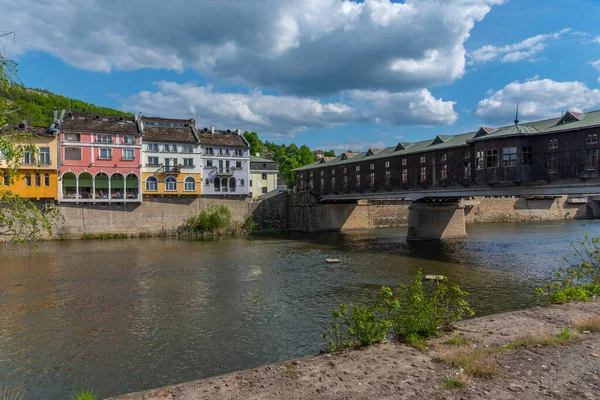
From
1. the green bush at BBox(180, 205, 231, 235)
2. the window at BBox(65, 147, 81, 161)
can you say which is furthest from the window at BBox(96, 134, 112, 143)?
the green bush at BBox(180, 205, 231, 235)

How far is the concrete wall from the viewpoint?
4362 cm

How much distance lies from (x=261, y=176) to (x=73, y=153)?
102 ft

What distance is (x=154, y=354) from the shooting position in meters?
11.5

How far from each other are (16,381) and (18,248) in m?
31.5

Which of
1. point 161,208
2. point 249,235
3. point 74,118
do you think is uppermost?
point 74,118

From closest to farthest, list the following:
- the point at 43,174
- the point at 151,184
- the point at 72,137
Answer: the point at 43,174 < the point at 72,137 < the point at 151,184

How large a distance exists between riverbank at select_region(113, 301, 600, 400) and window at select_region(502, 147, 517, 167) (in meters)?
22.1

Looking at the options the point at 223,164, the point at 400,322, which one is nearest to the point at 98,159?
the point at 223,164

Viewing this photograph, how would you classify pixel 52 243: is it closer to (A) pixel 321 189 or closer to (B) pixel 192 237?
(B) pixel 192 237

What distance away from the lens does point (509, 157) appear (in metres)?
28.7

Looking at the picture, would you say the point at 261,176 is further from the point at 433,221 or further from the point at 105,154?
the point at 433,221

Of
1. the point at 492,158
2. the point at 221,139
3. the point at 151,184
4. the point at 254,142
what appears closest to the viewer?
the point at 492,158

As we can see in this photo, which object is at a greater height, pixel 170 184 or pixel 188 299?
pixel 170 184

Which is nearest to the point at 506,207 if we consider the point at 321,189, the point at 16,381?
the point at 321,189
